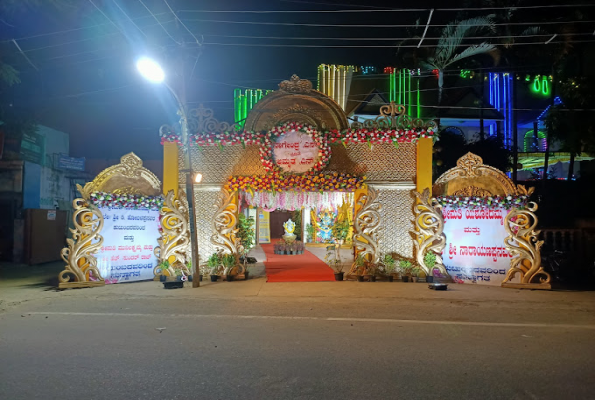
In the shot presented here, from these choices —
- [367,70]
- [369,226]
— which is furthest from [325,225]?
[367,70]

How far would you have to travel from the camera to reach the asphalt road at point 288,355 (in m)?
4.38

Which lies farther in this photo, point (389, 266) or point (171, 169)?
point (171, 169)

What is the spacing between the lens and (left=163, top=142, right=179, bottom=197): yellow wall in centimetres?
1287

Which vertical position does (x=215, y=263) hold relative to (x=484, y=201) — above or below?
below

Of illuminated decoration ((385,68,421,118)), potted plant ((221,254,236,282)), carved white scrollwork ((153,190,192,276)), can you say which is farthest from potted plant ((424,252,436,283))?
illuminated decoration ((385,68,421,118))

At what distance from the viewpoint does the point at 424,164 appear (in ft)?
40.6

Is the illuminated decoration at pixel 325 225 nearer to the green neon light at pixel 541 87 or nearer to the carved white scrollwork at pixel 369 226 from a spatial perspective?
the carved white scrollwork at pixel 369 226

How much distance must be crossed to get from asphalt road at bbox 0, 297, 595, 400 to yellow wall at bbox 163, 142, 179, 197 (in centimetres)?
508

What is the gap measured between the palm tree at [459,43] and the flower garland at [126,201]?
1377 cm

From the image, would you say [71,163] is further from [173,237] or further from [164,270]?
[164,270]

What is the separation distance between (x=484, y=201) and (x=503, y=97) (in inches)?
751

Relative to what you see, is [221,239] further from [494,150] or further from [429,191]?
[494,150]

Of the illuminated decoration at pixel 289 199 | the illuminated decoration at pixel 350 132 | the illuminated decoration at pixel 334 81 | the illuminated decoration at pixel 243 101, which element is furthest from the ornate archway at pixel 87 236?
the illuminated decoration at pixel 334 81

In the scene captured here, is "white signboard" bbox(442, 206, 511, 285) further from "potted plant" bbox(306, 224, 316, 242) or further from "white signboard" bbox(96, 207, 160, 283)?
"potted plant" bbox(306, 224, 316, 242)
